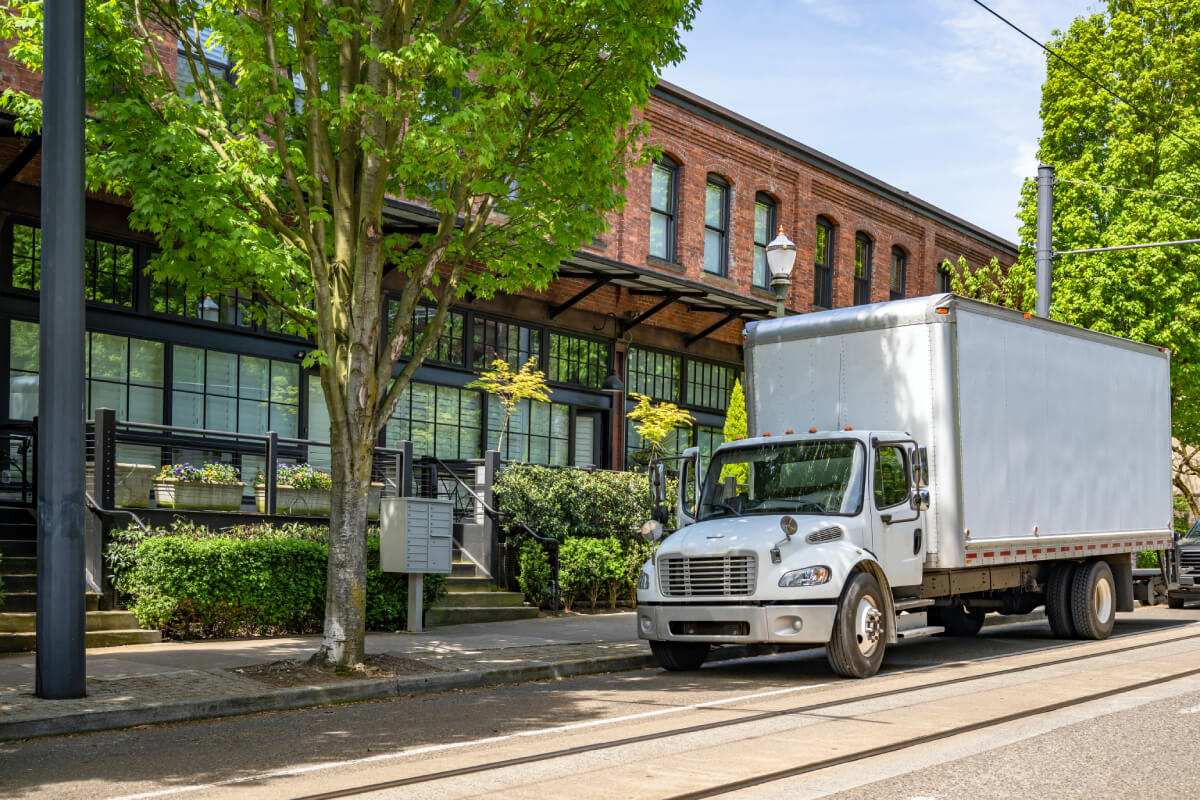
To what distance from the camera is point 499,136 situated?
1118 centimetres

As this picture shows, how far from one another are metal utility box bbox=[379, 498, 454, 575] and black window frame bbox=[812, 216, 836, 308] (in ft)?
56.9

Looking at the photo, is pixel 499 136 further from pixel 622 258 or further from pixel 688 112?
pixel 688 112

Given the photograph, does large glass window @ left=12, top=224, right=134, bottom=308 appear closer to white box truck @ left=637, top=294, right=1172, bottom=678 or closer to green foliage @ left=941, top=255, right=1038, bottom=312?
white box truck @ left=637, top=294, right=1172, bottom=678

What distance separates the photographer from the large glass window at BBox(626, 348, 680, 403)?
2589cm

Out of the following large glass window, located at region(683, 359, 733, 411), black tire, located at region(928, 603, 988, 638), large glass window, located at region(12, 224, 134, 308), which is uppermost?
large glass window, located at region(12, 224, 134, 308)

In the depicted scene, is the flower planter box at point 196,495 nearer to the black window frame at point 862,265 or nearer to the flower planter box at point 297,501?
the flower planter box at point 297,501

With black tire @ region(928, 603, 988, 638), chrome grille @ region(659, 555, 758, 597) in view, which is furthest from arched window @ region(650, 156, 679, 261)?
chrome grille @ region(659, 555, 758, 597)

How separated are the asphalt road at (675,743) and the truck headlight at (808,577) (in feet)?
2.98

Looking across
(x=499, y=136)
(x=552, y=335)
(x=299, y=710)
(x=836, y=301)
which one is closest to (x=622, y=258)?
(x=552, y=335)

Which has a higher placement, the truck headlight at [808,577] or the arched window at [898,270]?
the arched window at [898,270]

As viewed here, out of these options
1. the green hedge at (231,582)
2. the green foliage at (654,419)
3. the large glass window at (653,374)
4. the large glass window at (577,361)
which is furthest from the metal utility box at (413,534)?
the large glass window at (653,374)

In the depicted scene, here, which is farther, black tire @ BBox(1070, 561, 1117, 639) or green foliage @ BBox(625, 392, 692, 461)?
green foliage @ BBox(625, 392, 692, 461)

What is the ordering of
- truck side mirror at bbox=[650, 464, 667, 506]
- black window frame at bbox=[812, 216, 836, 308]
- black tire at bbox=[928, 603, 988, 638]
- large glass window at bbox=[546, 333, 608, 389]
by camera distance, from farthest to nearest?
black window frame at bbox=[812, 216, 836, 308], large glass window at bbox=[546, 333, 608, 389], black tire at bbox=[928, 603, 988, 638], truck side mirror at bbox=[650, 464, 667, 506]

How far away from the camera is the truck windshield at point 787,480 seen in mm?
12352
